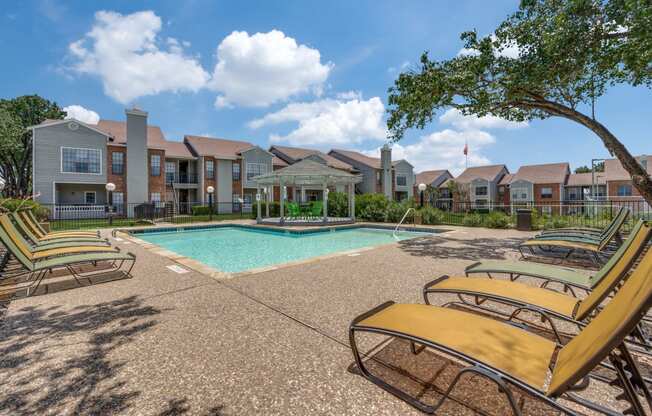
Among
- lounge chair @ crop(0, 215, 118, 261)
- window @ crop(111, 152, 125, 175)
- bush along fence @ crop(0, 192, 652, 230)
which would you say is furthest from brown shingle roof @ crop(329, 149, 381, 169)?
lounge chair @ crop(0, 215, 118, 261)

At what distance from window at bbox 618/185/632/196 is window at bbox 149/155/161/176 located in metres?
51.5

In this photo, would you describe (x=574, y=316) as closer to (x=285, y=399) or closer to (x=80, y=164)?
(x=285, y=399)

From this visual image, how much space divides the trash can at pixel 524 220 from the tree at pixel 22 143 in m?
40.8

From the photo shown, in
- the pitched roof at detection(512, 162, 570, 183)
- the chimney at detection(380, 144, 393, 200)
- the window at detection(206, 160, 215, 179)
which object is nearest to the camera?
the window at detection(206, 160, 215, 179)

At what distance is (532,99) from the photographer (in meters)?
9.48

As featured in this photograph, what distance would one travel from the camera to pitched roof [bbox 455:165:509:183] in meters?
45.8

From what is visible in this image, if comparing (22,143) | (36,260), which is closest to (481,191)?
(36,260)

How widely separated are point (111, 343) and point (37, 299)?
8.06 ft

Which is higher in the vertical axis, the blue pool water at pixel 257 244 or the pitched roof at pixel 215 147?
the pitched roof at pixel 215 147

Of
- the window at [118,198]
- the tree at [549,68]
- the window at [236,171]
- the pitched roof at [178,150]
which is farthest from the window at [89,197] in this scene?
the tree at [549,68]

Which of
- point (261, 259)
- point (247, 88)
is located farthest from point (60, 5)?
point (261, 259)

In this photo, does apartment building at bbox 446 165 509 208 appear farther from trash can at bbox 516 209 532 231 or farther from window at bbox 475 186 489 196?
trash can at bbox 516 209 532 231

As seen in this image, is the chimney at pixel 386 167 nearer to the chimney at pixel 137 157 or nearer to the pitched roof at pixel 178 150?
the pitched roof at pixel 178 150

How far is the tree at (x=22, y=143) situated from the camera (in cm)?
2919
